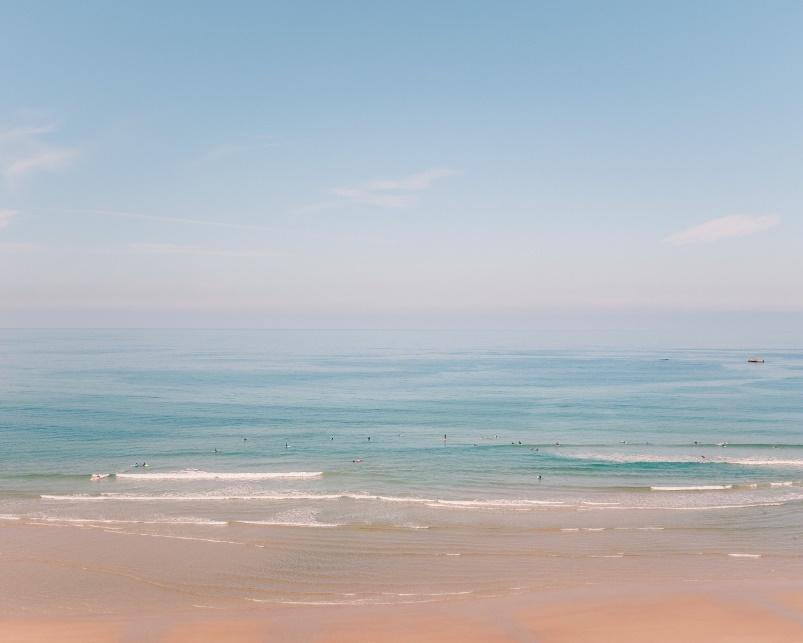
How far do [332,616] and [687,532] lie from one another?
17.0 m

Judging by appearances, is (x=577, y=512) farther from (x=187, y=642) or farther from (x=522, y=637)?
(x=187, y=642)

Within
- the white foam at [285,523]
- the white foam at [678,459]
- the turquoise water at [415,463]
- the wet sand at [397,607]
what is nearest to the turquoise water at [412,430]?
the white foam at [678,459]

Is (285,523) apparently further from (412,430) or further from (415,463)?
(412,430)

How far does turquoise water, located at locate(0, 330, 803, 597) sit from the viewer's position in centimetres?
2698

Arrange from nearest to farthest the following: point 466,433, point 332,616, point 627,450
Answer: point 332,616 < point 627,450 < point 466,433

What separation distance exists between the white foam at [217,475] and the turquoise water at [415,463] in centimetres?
22

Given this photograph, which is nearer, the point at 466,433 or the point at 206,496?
the point at 206,496

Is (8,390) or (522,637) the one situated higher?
(8,390)

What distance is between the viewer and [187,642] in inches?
668

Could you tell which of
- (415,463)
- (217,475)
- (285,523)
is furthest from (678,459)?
(217,475)

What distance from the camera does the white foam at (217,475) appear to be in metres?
37.0

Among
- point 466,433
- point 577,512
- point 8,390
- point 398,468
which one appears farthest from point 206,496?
point 8,390

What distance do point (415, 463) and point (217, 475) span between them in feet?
41.9

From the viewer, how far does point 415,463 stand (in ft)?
132
